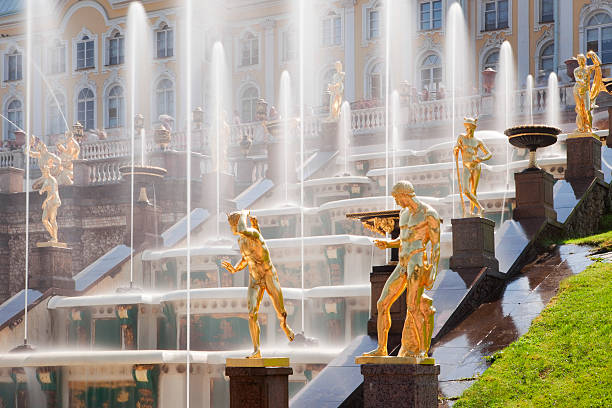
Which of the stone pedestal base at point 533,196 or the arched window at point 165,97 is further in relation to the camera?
the arched window at point 165,97

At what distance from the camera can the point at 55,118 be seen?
189 ft

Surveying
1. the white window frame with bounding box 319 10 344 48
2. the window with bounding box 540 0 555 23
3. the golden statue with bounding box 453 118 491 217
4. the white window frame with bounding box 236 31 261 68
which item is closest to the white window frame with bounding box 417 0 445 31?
the white window frame with bounding box 319 10 344 48

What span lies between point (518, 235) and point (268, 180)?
11860 millimetres

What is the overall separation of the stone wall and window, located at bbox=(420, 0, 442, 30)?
2211 centimetres

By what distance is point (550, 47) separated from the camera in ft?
151

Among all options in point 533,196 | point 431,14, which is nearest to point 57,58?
point 431,14

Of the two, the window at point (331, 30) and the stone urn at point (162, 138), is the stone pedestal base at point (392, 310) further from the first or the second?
the window at point (331, 30)

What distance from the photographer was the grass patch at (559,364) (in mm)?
11000

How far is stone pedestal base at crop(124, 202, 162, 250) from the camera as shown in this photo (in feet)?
76.2

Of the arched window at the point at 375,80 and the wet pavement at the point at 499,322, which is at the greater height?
the arched window at the point at 375,80

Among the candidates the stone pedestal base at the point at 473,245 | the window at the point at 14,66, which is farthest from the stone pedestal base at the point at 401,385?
the window at the point at 14,66

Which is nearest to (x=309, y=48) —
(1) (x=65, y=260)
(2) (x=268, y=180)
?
(2) (x=268, y=180)

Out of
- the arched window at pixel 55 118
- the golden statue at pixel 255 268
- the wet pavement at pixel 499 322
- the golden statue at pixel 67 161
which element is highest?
the arched window at pixel 55 118

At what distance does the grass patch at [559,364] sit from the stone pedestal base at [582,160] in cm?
670
